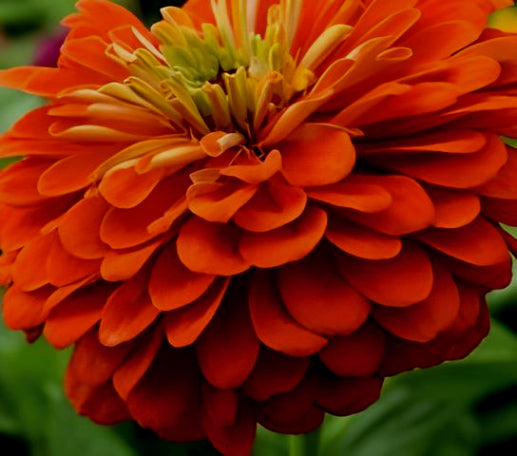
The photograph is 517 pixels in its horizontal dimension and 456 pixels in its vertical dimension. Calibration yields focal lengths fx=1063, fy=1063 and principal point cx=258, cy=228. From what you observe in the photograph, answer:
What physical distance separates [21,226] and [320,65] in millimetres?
172

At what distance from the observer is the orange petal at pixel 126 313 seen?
1.49 ft

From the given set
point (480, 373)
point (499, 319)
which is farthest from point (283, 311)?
point (499, 319)

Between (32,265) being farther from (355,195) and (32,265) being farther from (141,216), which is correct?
(355,195)

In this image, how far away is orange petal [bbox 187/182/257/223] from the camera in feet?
1.45

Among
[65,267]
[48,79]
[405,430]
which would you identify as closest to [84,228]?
[65,267]

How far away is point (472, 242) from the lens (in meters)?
0.45

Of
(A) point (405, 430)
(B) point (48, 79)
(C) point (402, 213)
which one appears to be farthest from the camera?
(A) point (405, 430)

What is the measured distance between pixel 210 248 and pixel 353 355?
7 cm

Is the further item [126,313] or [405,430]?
[405,430]

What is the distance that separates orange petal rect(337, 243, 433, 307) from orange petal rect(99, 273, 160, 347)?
0.09 m

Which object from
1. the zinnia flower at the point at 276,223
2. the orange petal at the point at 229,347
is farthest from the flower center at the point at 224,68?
the orange petal at the point at 229,347

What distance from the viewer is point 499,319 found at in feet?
2.81

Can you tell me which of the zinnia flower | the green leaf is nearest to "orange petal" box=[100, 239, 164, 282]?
the zinnia flower

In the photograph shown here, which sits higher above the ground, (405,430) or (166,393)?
(166,393)
